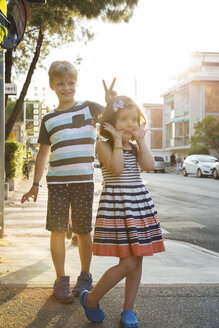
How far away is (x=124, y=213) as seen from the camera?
2.65 m

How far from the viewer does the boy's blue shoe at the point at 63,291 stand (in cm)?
307

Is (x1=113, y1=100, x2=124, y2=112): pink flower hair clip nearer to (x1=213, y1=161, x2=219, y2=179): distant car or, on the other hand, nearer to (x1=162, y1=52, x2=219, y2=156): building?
(x1=213, y1=161, x2=219, y2=179): distant car

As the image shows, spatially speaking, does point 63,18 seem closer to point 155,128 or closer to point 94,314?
point 94,314

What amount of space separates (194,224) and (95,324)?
503 cm

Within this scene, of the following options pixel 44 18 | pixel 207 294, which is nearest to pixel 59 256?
pixel 207 294

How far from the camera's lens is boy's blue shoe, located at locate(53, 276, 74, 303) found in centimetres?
307

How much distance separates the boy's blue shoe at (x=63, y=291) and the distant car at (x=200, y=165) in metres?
23.3

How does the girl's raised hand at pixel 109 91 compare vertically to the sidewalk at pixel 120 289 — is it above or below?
above

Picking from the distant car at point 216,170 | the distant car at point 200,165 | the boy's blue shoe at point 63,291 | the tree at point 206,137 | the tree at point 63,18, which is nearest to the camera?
the boy's blue shoe at point 63,291

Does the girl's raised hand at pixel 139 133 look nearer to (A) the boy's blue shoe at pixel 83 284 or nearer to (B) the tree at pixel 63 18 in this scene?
(A) the boy's blue shoe at pixel 83 284

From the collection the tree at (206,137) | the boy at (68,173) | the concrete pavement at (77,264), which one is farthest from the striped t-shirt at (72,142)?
the tree at (206,137)

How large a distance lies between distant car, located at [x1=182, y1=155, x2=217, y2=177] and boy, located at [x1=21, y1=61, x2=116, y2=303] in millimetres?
23190

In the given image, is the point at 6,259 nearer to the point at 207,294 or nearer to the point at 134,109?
the point at 207,294

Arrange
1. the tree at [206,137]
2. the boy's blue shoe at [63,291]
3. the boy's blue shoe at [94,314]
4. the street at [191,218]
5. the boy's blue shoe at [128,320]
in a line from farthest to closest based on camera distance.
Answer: the tree at [206,137], the street at [191,218], the boy's blue shoe at [63,291], the boy's blue shoe at [94,314], the boy's blue shoe at [128,320]
